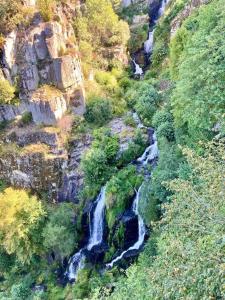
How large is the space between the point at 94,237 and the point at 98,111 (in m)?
8.88

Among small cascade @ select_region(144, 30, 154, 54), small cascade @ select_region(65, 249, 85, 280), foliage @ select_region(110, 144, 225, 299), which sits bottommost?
small cascade @ select_region(65, 249, 85, 280)

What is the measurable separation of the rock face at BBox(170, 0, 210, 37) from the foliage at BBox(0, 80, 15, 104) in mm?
12628

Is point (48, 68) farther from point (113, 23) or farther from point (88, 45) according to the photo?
point (113, 23)

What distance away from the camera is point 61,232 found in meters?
19.7

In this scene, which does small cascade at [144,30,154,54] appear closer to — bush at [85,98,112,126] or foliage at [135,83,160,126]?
foliage at [135,83,160,126]

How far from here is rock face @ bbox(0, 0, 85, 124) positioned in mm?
23469

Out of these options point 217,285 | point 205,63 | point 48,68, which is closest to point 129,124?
point 48,68

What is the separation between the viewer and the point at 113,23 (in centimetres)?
2902

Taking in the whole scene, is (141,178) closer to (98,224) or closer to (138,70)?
(98,224)

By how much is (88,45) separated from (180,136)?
529 inches

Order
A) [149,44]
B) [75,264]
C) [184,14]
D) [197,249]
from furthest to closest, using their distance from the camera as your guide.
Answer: [149,44] → [184,14] → [75,264] → [197,249]

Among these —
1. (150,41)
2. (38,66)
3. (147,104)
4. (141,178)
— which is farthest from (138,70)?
(141,178)

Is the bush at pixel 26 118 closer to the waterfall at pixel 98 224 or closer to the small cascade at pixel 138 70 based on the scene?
the waterfall at pixel 98 224

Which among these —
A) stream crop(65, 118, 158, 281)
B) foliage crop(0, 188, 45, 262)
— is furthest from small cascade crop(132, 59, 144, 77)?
foliage crop(0, 188, 45, 262)
